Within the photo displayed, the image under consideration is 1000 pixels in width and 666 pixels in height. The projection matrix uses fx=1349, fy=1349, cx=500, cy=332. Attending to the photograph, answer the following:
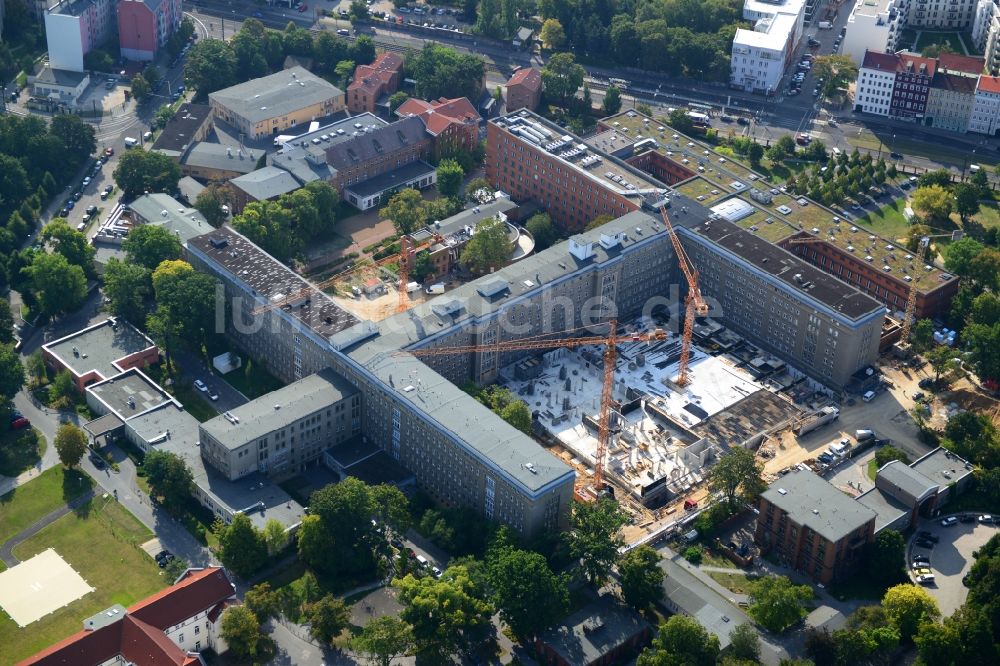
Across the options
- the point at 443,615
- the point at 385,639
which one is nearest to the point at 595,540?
the point at 443,615

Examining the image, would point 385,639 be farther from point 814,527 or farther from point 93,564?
Result: point 814,527

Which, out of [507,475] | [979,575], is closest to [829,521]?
[979,575]

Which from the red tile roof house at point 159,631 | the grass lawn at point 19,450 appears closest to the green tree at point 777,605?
the red tile roof house at point 159,631

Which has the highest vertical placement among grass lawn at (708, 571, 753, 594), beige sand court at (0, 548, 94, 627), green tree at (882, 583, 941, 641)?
green tree at (882, 583, 941, 641)

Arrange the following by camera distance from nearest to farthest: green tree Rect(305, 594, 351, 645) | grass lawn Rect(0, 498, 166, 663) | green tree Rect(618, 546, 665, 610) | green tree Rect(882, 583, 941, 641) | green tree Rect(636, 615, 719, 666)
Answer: green tree Rect(636, 615, 719, 666), green tree Rect(305, 594, 351, 645), grass lawn Rect(0, 498, 166, 663), green tree Rect(882, 583, 941, 641), green tree Rect(618, 546, 665, 610)

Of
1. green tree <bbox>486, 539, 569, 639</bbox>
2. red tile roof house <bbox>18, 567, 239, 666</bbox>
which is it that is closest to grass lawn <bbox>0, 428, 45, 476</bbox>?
red tile roof house <bbox>18, 567, 239, 666</bbox>

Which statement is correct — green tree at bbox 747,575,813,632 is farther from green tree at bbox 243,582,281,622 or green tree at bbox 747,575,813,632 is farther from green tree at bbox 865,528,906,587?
green tree at bbox 243,582,281,622

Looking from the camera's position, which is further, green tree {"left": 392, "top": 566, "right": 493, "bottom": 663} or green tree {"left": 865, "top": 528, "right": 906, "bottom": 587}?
green tree {"left": 865, "top": 528, "right": 906, "bottom": 587}

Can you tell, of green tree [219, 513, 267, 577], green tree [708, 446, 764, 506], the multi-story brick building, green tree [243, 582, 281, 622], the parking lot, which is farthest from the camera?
green tree [708, 446, 764, 506]
